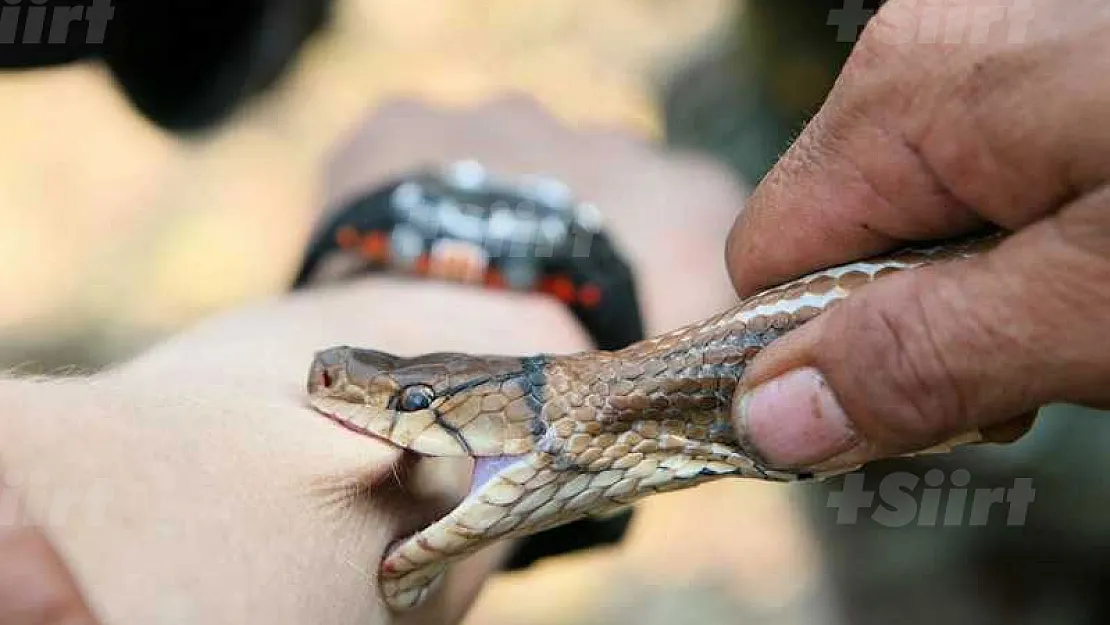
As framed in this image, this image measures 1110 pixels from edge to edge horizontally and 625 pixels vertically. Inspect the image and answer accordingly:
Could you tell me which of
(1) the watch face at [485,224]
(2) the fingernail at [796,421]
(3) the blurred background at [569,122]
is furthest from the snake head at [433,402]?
(3) the blurred background at [569,122]

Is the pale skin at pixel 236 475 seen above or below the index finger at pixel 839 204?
below

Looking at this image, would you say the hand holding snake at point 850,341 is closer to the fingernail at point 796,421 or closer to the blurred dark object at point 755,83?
the fingernail at point 796,421

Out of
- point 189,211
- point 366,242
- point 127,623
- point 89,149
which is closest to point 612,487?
point 127,623

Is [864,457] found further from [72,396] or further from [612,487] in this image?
[72,396]

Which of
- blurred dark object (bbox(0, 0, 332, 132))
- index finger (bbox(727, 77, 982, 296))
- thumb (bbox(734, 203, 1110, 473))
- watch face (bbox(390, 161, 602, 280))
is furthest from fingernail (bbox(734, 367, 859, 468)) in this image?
blurred dark object (bbox(0, 0, 332, 132))

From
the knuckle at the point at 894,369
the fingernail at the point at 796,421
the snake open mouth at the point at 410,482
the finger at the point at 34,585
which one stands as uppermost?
the finger at the point at 34,585

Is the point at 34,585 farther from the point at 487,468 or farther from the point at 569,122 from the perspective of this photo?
the point at 569,122

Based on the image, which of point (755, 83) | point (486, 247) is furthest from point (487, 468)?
point (755, 83)

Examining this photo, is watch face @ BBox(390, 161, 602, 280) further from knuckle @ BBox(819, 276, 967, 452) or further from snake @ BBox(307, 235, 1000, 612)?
A: knuckle @ BBox(819, 276, 967, 452)
